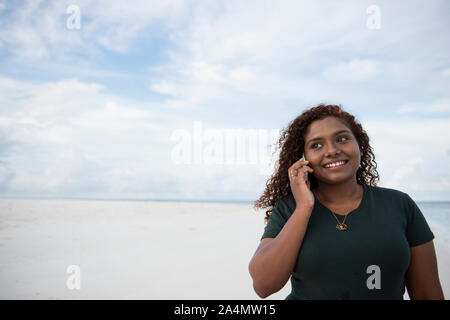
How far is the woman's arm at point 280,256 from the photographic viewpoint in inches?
70.6

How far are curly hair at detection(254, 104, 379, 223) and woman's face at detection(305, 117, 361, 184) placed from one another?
0.40 feet

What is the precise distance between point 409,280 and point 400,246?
→ 1.14 feet

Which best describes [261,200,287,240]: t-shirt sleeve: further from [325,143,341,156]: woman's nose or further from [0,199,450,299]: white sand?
[0,199,450,299]: white sand

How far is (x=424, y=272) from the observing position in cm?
192

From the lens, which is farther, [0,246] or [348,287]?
[0,246]

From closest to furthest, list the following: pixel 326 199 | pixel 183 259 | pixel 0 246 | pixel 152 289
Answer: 1. pixel 326 199
2. pixel 152 289
3. pixel 183 259
4. pixel 0 246

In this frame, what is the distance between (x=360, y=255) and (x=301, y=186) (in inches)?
20.8

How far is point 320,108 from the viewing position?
7.80 ft

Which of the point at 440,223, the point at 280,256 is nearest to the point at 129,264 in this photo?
the point at 280,256

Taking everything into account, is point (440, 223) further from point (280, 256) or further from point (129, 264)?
point (280, 256)

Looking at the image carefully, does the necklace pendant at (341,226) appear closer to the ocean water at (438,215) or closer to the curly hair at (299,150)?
the curly hair at (299,150)
